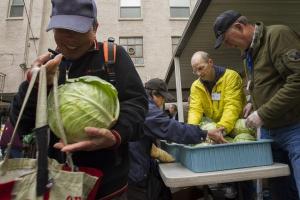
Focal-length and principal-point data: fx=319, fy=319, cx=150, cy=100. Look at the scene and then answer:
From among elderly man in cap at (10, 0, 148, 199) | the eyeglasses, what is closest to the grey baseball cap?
elderly man in cap at (10, 0, 148, 199)

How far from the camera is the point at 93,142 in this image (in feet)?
3.93

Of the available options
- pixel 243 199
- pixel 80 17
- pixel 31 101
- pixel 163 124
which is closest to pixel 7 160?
pixel 31 101

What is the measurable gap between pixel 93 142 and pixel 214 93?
7.84 ft

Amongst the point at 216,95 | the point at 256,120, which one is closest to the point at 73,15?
the point at 256,120

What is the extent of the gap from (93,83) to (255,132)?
1922 mm

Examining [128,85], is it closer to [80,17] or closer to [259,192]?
[80,17]

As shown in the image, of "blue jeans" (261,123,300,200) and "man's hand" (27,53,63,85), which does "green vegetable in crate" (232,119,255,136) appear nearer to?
"blue jeans" (261,123,300,200)

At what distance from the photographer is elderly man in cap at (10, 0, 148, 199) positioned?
137 centimetres

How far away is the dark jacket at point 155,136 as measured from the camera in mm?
2660

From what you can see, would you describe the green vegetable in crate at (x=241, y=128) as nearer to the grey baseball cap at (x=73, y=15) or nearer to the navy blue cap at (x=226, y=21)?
the navy blue cap at (x=226, y=21)

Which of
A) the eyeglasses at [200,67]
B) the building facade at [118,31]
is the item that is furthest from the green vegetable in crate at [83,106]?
the building facade at [118,31]

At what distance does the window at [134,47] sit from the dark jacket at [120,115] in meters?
15.2

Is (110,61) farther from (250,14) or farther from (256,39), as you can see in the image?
(250,14)

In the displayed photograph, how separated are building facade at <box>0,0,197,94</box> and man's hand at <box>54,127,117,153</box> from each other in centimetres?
1525
